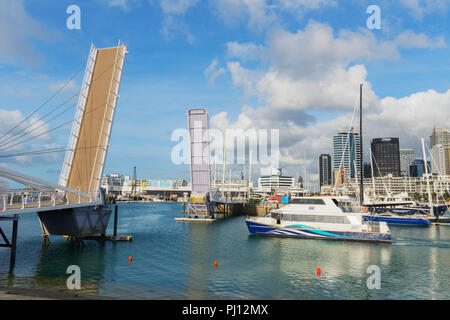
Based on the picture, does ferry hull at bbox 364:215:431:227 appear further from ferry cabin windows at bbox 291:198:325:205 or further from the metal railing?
the metal railing

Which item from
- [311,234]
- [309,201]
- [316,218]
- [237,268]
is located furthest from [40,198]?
[316,218]

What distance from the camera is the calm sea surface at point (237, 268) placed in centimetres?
1823

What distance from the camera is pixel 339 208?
34469 millimetres

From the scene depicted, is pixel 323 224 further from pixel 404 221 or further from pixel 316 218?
pixel 404 221

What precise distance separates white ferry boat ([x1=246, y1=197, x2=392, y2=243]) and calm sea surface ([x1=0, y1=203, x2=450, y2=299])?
0.97m

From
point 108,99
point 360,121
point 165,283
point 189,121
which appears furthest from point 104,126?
point 360,121

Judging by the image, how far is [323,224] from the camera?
35.0 meters

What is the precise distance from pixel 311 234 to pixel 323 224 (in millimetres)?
1743

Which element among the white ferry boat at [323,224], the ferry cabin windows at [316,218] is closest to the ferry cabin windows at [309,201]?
the white ferry boat at [323,224]

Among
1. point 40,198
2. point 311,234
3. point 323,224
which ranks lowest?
point 311,234
